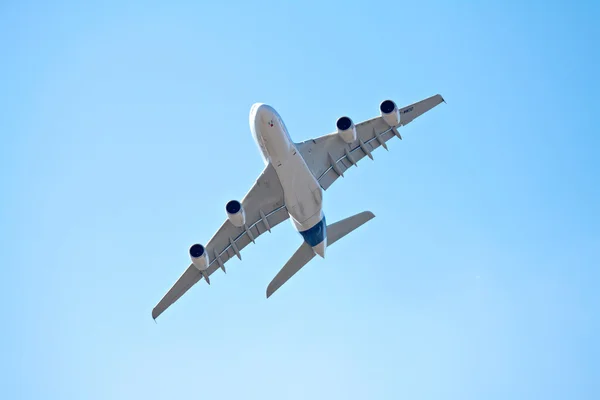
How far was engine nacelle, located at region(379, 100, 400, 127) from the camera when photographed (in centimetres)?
3014

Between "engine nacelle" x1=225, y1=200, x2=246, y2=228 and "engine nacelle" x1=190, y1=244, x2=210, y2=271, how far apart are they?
2.33m

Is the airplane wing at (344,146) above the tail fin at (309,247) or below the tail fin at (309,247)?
above

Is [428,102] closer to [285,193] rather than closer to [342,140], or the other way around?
[342,140]

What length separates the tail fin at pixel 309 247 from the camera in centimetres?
3350

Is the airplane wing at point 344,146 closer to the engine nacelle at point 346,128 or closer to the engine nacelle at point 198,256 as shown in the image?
the engine nacelle at point 346,128

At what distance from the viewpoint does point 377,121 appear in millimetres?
Answer: 32219

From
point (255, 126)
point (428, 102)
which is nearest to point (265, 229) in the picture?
point (255, 126)

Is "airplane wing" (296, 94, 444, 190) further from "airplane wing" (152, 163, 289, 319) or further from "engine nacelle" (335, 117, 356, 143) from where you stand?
"airplane wing" (152, 163, 289, 319)

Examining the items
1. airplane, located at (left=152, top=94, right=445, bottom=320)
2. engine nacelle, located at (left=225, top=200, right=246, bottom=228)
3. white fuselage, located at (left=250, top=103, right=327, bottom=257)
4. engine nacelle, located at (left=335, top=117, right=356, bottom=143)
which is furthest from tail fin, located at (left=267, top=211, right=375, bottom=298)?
engine nacelle, located at (left=335, top=117, right=356, bottom=143)

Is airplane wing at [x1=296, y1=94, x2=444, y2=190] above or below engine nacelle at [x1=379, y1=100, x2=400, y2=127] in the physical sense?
above

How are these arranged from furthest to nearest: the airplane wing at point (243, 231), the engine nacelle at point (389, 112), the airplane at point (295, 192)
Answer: the airplane wing at point (243, 231) < the engine nacelle at point (389, 112) < the airplane at point (295, 192)

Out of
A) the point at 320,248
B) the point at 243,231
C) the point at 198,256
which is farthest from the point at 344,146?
the point at 198,256

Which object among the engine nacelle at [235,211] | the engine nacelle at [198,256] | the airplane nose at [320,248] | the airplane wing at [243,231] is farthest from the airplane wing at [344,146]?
the engine nacelle at [198,256]

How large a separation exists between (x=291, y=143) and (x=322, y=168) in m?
3.77
